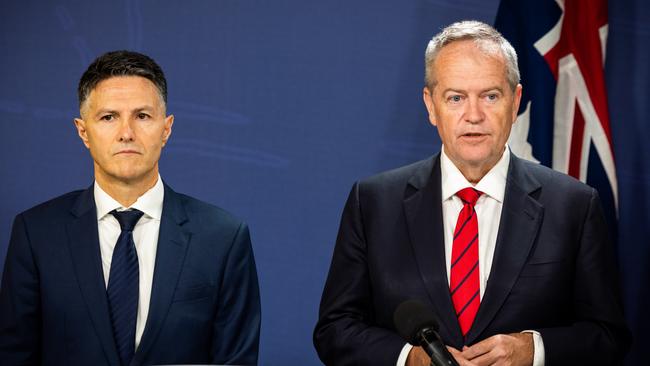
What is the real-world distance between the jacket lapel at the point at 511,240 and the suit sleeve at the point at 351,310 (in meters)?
0.22

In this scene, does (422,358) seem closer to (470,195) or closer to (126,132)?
(470,195)

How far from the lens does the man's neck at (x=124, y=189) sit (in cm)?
250

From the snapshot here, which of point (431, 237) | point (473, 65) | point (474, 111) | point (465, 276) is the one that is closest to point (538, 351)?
point (465, 276)

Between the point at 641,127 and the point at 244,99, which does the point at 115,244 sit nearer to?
the point at 244,99

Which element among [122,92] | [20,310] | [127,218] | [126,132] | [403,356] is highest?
[122,92]

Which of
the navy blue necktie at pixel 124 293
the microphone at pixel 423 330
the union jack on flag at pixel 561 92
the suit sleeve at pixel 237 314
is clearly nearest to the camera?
the microphone at pixel 423 330

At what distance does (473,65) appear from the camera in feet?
7.83

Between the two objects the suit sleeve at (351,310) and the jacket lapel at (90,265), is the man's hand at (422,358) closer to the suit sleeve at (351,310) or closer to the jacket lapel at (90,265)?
the suit sleeve at (351,310)

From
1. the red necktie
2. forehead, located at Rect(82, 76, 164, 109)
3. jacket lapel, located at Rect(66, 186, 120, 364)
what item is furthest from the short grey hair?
jacket lapel, located at Rect(66, 186, 120, 364)

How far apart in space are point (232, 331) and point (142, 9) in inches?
67.8

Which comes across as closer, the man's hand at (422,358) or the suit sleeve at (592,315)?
the man's hand at (422,358)

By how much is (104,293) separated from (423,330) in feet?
3.19

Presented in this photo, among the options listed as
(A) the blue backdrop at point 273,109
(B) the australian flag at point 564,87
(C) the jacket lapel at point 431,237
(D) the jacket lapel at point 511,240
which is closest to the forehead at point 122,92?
(C) the jacket lapel at point 431,237

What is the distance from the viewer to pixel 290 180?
3.93 meters
